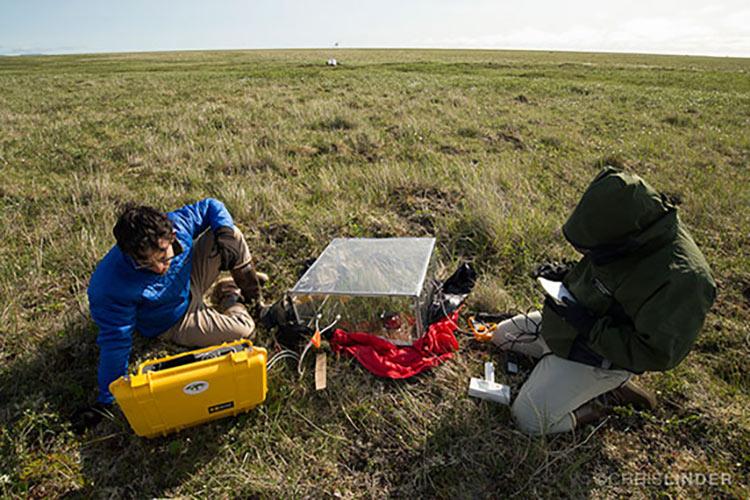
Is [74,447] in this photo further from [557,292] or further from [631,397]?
[631,397]

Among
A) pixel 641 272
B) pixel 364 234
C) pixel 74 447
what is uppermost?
pixel 641 272

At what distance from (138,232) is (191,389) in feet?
3.28

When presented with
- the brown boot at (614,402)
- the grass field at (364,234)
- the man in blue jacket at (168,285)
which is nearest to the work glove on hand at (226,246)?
the man in blue jacket at (168,285)

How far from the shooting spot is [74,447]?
8.07 ft

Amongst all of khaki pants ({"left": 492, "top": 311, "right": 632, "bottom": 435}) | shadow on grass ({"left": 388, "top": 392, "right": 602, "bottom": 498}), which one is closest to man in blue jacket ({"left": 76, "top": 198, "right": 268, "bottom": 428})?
shadow on grass ({"left": 388, "top": 392, "right": 602, "bottom": 498})

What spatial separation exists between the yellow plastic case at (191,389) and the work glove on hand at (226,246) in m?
1.01

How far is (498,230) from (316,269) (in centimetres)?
200

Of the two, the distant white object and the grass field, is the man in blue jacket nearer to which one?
the grass field

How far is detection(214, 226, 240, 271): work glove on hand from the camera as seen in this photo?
132 inches

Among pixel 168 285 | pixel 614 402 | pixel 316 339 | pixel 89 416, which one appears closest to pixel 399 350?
pixel 316 339

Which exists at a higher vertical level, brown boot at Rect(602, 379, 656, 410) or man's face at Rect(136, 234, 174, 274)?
man's face at Rect(136, 234, 174, 274)

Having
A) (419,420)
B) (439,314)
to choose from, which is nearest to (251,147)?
(439,314)

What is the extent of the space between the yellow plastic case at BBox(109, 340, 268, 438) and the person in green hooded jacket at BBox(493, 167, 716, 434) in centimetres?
164

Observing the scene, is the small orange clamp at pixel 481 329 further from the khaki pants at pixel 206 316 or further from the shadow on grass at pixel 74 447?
the shadow on grass at pixel 74 447
